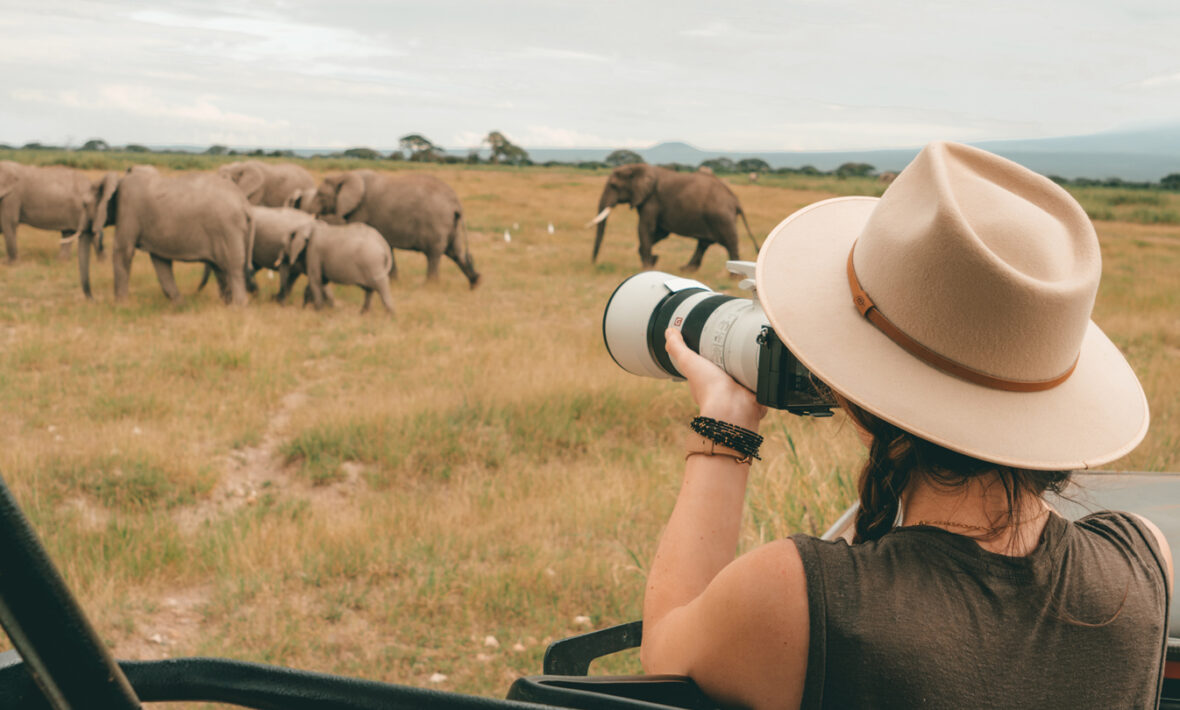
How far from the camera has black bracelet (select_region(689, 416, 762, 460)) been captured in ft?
4.23

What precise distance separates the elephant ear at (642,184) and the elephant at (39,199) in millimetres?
8001

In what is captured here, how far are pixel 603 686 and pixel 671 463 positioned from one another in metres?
4.05

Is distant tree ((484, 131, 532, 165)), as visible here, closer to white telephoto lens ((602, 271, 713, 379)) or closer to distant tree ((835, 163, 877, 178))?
distant tree ((835, 163, 877, 178))

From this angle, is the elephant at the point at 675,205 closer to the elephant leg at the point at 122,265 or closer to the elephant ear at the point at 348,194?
the elephant ear at the point at 348,194

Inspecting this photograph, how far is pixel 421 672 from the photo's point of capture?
317 centimetres

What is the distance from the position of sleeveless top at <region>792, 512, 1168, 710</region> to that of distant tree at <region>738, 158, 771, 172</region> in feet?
278

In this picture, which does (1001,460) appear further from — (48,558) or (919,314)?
(48,558)

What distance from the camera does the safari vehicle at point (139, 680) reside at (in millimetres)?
518

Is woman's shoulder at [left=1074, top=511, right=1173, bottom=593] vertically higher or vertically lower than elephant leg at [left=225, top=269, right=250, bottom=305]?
higher

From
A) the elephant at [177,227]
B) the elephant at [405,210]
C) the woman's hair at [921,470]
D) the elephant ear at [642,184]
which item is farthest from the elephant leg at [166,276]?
the woman's hair at [921,470]

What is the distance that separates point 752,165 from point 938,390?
89786 millimetres

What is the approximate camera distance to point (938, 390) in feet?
3.68

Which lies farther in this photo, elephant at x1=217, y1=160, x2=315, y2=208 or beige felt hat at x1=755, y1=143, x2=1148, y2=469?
elephant at x1=217, y1=160, x2=315, y2=208

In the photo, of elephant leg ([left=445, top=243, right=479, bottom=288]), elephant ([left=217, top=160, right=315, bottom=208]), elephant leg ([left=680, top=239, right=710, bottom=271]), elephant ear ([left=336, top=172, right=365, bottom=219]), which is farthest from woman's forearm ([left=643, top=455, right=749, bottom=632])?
elephant ([left=217, top=160, right=315, bottom=208])
